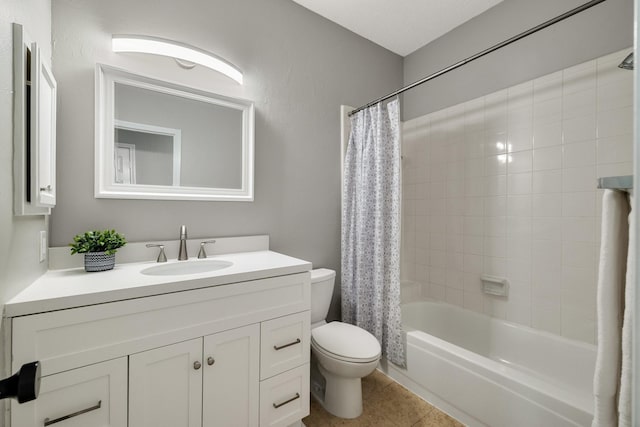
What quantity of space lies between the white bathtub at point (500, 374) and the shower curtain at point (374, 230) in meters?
0.22

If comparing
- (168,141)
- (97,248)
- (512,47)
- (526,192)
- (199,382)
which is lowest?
(199,382)

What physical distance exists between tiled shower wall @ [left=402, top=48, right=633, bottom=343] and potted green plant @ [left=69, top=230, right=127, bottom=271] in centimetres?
216

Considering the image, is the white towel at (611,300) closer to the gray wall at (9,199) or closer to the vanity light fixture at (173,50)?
the gray wall at (9,199)

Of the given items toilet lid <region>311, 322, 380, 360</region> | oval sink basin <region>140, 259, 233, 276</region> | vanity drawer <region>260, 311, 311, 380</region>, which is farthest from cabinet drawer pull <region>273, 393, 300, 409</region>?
oval sink basin <region>140, 259, 233, 276</region>

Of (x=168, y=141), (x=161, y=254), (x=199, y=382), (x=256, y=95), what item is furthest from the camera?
(x=256, y=95)

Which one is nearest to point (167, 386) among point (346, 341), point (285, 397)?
point (285, 397)

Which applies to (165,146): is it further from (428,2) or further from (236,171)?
(428,2)

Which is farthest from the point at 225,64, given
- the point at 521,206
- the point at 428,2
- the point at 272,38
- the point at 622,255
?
the point at 521,206

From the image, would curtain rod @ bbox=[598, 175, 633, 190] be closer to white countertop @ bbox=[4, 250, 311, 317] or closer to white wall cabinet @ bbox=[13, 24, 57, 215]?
white countertop @ bbox=[4, 250, 311, 317]

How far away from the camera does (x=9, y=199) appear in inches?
30.6

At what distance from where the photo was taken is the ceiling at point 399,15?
6.40 ft

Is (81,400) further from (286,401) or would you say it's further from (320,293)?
(320,293)

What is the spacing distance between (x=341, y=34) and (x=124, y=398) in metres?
2.60

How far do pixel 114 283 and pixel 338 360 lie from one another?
112 centimetres
